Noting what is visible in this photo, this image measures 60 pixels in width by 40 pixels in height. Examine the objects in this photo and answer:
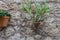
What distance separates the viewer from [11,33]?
2.60m

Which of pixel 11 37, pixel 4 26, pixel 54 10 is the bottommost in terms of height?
pixel 11 37

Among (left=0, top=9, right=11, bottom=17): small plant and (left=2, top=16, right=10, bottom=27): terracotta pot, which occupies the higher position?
(left=0, top=9, right=11, bottom=17): small plant

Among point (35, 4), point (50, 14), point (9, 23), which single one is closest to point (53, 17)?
point (50, 14)

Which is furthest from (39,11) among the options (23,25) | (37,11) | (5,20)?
(5,20)

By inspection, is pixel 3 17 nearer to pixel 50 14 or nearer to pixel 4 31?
pixel 4 31

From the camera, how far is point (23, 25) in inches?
104

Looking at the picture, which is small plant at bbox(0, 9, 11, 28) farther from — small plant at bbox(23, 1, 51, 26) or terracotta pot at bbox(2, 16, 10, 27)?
small plant at bbox(23, 1, 51, 26)

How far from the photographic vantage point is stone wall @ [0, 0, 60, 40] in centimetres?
259

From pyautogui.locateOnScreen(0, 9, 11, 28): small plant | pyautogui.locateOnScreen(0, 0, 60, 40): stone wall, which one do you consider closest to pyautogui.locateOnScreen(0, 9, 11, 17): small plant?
pyautogui.locateOnScreen(0, 9, 11, 28): small plant

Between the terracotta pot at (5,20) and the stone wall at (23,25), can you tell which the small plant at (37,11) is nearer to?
the stone wall at (23,25)

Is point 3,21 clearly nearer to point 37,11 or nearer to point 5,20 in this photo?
point 5,20

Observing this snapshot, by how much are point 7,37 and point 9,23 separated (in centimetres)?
23

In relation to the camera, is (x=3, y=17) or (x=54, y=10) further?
(x=54, y=10)

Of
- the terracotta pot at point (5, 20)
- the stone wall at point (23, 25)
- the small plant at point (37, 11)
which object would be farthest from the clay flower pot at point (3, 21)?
the small plant at point (37, 11)
